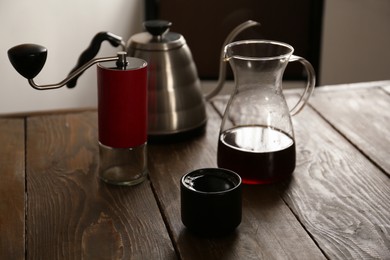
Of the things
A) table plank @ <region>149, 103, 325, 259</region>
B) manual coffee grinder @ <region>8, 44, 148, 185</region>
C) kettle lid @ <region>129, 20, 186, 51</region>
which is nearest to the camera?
table plank @ <region>149, 103, 325, 259</region>

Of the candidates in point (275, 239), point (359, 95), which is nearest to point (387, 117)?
point (359, 95)

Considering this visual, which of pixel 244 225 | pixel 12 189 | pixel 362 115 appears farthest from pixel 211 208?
pixel 362 115

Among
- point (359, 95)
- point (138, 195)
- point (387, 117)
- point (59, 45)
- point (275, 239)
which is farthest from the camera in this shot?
point (59, 45)

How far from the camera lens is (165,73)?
1.30 meters

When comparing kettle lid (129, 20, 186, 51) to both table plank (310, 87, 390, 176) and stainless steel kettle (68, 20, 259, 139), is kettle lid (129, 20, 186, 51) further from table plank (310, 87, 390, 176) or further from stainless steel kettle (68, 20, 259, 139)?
table plank (310, 87, 390, 176)

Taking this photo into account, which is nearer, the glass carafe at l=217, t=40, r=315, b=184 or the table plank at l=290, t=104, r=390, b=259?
the table plank at l=290, t=104, r=390, b=259

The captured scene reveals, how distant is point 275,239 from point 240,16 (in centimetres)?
172

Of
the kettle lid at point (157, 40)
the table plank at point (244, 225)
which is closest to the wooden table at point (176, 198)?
the table plank at point (244, 225)

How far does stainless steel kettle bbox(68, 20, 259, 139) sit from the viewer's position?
129 cm

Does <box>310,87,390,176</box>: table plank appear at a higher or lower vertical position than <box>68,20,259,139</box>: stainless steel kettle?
lower

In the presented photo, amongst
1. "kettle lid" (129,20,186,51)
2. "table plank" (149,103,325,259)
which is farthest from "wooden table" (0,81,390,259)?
"kettle lid" (129,20,186,51)

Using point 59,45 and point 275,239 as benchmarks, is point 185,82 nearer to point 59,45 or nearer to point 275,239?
point 275,239

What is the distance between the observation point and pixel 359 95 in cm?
157

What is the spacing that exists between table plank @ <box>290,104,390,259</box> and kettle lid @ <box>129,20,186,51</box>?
11.6 inches
